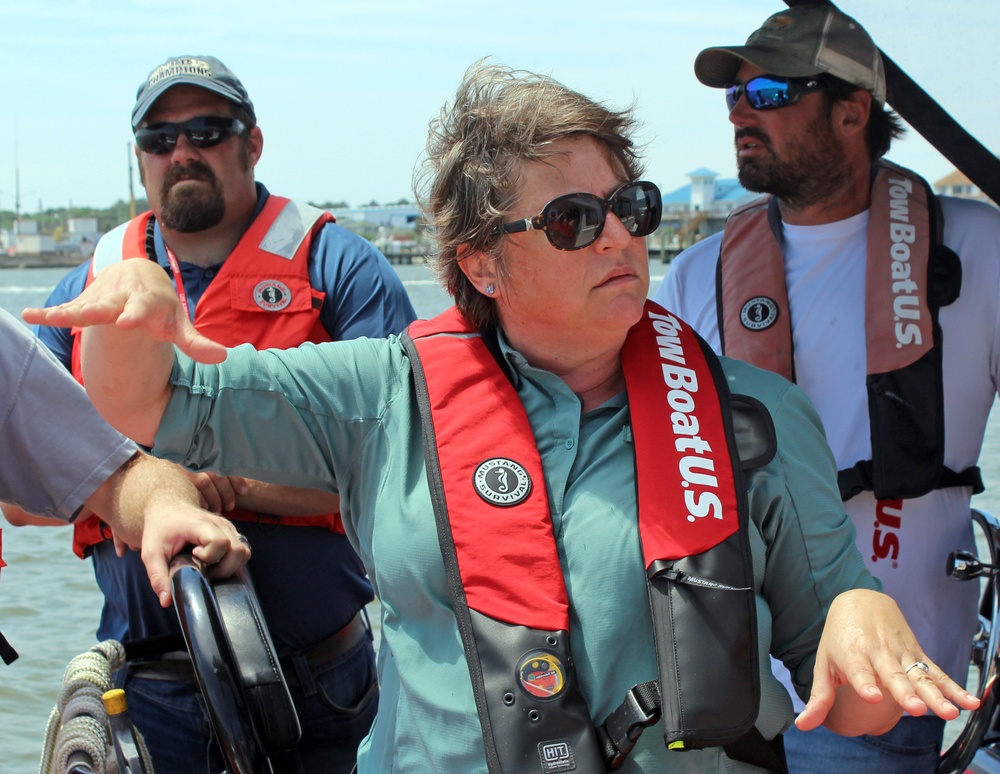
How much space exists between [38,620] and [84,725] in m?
5.51

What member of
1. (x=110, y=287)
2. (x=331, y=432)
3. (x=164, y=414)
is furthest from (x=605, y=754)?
(x=110, y=287)

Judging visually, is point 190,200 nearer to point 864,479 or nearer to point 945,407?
point 864,479

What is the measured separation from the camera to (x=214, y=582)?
221 centimetres

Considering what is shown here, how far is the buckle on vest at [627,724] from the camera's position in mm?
1660

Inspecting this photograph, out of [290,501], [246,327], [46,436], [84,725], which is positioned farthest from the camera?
[246,327]

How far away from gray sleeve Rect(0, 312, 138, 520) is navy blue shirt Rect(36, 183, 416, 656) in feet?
1.61

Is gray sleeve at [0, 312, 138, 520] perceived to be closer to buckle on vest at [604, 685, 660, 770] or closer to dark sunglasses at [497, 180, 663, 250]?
dark sunglasses at [497, 180, 663, 250]

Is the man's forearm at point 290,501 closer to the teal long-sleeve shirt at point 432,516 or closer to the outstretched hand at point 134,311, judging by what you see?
the teal long-sleeve shirt at point 432,516

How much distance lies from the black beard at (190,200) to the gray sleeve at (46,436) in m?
0.80

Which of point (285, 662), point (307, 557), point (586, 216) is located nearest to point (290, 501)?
point (307, 557)

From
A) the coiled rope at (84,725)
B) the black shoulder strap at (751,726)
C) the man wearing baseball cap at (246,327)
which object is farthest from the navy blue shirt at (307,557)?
the black shoulder strap at (751,726)

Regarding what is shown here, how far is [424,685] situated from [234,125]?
178 cm

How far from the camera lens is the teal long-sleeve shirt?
5.71 ft

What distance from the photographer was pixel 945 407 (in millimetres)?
2762
